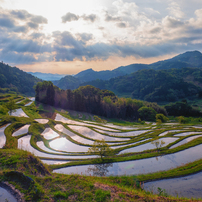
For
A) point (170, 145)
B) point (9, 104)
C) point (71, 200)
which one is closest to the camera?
point (71, 200)


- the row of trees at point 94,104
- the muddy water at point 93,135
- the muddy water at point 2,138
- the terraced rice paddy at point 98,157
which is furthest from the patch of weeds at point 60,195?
the row of trees at point 94,104

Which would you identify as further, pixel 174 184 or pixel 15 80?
pixel 15 80

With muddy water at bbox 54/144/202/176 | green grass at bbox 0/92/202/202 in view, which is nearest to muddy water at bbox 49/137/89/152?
muddy water at bbox 54/144/202/176

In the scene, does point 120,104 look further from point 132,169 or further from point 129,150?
point 132,169

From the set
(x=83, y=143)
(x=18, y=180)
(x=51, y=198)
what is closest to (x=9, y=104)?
(x=83, y=143)

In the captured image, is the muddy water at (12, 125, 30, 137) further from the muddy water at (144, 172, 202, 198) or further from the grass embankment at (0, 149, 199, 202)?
the muddy water at (144, 172, 202, 198)

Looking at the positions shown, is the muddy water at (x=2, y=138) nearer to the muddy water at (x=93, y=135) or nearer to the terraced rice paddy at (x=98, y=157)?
the terraced rice paddy at (x=98, y=157)

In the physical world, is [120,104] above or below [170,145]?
above
